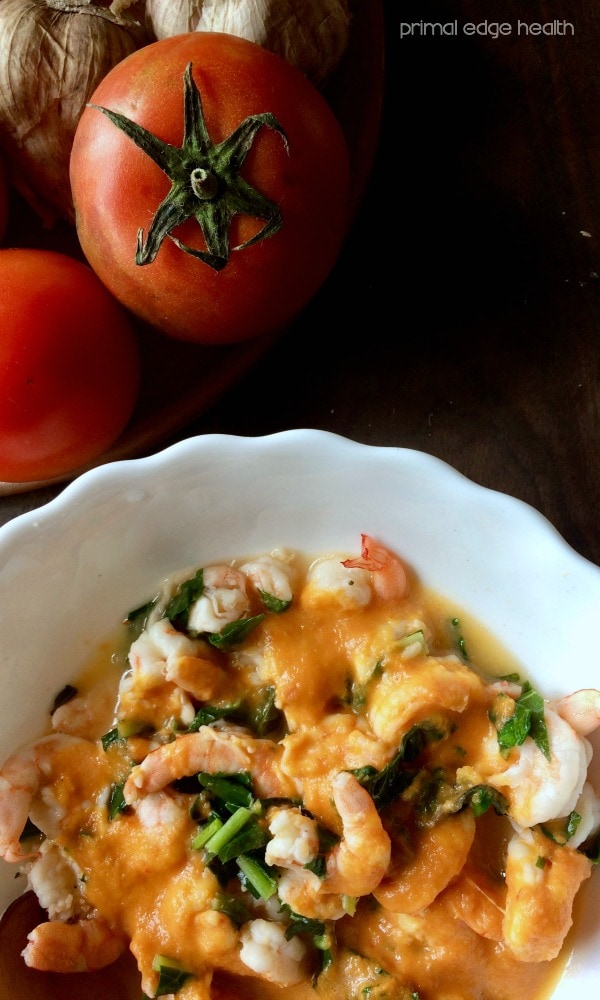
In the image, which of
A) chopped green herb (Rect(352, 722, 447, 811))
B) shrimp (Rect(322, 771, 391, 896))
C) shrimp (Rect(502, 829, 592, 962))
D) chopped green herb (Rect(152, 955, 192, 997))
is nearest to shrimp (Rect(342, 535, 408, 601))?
chopped green herb (Rect(352, 722, 447, 811))

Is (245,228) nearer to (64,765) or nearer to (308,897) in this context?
(64,765)

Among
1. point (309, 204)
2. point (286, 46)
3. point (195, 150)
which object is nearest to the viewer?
point (195, 150)

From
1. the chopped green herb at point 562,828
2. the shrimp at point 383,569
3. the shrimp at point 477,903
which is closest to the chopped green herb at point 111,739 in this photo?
the shrimp at point 383,569

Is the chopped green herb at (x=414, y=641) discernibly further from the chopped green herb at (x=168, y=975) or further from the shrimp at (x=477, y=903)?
the chopped green herb at (x=168, y=975)

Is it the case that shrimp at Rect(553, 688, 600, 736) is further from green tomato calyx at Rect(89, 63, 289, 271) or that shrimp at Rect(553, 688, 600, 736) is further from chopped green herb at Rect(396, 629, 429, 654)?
green tomato calyx at Rect(89, 63, 289, 271)

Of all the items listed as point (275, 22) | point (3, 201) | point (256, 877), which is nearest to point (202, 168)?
point (275, 22)

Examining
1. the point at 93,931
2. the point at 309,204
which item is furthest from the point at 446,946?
the point at 309,204
